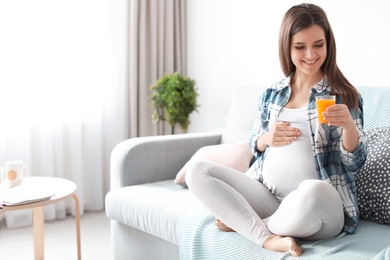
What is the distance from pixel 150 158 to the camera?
8.91 feet

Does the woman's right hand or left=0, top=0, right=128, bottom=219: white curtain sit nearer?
the woman's right hand

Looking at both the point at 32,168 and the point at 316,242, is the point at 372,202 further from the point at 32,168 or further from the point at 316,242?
the point at 32,168

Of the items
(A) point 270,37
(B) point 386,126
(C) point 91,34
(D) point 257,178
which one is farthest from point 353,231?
(C) point 91,34

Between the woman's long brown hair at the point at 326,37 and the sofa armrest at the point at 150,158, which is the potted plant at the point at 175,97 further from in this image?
the woman's long brown hair at the point at 326,37

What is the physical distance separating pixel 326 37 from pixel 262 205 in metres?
0.65

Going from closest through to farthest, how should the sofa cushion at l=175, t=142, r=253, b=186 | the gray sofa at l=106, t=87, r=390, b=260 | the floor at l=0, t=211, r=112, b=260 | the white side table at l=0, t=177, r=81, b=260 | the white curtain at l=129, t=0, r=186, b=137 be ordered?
the gray sofa at l=106, t=87, r=390, b=260, the white side table at l=0, t=177, r=81, b=260, the sofa cushion at l=175, t=142, r=253, b=186, the floor at l=0, t=211, r=112, b=260, the white curtain at l=129, t=0, r=186, b=137

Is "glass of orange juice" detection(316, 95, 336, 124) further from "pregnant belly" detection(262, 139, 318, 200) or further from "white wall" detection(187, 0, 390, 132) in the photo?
"white wall" detection(187, 0, 390, 132)

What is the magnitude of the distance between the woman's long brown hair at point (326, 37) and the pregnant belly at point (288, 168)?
22cm

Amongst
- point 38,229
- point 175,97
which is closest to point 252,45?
point 175,97

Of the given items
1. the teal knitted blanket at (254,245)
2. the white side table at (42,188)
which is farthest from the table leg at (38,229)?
the teal knitted blanket at (254,245)

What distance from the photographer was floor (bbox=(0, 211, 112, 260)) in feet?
9.66

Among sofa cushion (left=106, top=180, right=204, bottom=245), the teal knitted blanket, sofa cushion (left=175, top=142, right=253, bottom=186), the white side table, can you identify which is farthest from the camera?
sofa cushion (left=175, top=142, right=253, bottom=186)

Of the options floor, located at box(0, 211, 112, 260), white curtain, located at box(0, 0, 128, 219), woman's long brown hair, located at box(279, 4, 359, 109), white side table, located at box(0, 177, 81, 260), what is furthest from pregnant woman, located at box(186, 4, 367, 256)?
white curtain, located at box(0, 0, 128, 219)

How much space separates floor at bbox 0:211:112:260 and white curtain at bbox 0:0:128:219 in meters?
0.18
